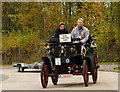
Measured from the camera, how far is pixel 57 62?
47.6 ft

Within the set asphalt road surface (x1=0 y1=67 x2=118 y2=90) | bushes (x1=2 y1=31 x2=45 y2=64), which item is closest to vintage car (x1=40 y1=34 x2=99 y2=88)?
asphalt road surface (x1=0 y1=67 x2=118 y2=90)

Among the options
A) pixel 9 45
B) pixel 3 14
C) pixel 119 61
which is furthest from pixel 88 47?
pixel 3 14

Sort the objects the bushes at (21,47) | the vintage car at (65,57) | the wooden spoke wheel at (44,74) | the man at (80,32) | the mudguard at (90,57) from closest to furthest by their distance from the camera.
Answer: the wooden spoke wheel at (44,74), the vintage car at (65,57), the mudguard at (90,57), the man at (80,32), the bushes at (21,47)

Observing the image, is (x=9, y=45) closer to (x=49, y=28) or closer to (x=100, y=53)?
(x=49, y=28)

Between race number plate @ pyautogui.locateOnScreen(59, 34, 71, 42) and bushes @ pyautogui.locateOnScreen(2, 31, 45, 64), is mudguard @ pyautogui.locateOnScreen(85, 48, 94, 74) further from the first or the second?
bushes @ pyautogui.locateOnScreen(2, 31, 45, 64)

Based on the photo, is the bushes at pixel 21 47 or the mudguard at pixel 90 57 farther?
the bushes at pixel 21 47

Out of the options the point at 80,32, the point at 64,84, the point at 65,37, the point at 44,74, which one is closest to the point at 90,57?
the point at 80,32

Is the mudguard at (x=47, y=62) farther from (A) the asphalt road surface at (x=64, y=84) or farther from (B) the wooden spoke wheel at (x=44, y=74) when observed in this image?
(A) the asphalt road surface at (x=64, y=84)

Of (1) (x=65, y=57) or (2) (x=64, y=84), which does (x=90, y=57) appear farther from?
(2) (x=64, y=84)

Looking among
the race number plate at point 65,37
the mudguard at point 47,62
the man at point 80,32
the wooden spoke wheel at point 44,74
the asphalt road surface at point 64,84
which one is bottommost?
the asphalt road surface at point 64,84

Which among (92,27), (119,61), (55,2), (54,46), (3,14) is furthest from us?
(3,14)

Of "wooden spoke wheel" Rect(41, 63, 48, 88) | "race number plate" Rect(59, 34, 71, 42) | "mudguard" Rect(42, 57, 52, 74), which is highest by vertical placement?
"race number plate" Rect(59, 34, 71, 42)

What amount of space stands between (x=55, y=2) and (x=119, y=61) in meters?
8.62

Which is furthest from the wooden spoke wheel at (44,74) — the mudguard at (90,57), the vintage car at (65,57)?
the mudguard at (90,57)
